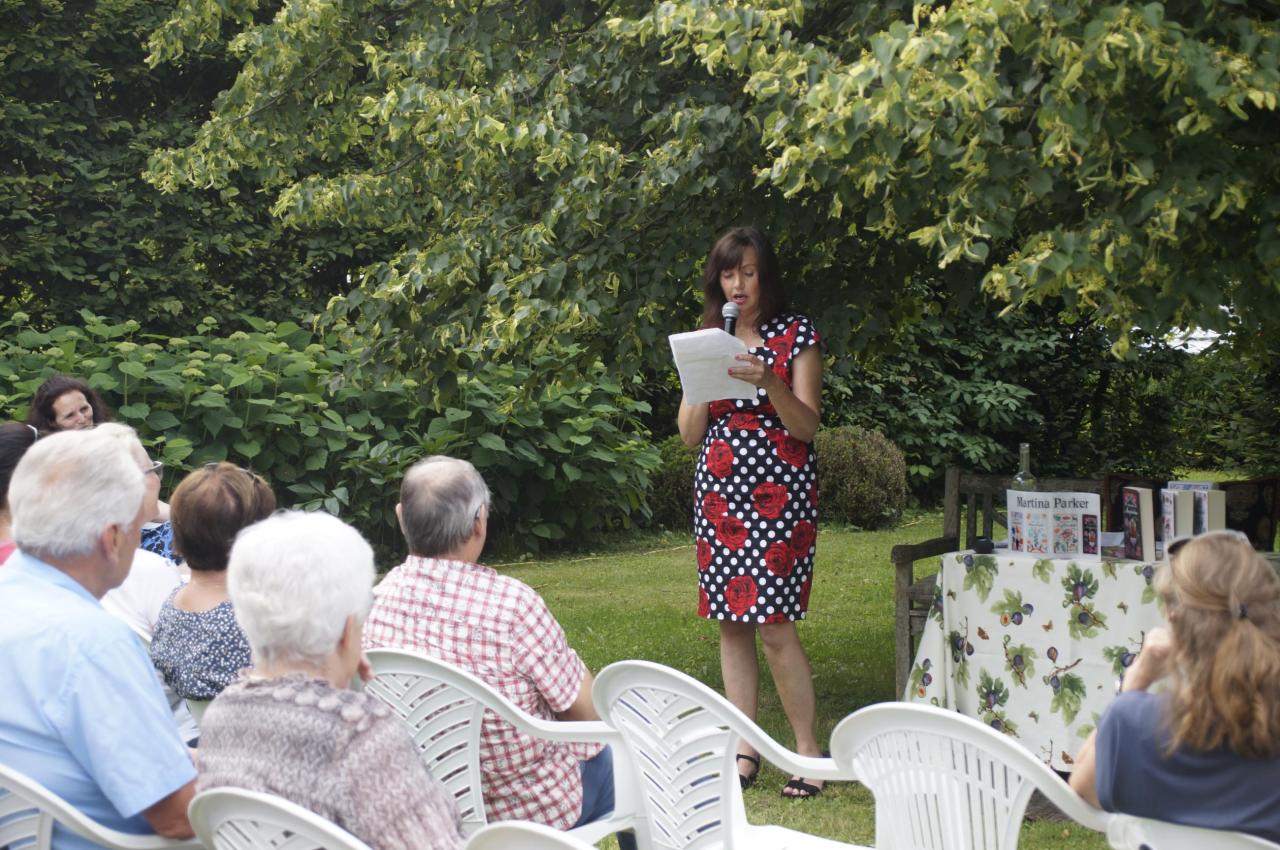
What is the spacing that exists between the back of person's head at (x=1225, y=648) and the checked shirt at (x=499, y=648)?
1399mm

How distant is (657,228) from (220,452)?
509 cm

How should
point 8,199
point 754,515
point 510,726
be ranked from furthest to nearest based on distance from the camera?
point 8,199 → point 754,515 → point 510,726

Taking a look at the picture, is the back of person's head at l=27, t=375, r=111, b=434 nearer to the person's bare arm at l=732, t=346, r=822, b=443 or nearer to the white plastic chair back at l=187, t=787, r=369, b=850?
the person's bare arm at l=732, t=346, r=822, b=443

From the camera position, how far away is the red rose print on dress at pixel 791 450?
4707mm

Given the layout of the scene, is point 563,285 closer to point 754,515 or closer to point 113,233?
point 754,515

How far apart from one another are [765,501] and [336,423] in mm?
6146

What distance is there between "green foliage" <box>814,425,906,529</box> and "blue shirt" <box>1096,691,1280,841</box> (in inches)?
422

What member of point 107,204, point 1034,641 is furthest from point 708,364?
point 107,204

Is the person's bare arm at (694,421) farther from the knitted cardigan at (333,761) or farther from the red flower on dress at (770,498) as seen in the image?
the knitted cardigan at (333,761)

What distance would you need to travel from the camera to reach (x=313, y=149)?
7.00 meters

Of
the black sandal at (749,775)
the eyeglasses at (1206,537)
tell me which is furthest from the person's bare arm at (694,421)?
the eyeglasses at (1206,537)

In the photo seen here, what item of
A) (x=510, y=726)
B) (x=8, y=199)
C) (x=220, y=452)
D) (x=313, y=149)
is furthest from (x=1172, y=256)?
(x=8, y=199)

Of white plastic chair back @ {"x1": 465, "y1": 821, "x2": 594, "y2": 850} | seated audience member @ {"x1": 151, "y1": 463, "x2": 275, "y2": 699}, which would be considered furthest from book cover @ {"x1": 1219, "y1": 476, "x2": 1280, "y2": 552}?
white plastic chair back @ {"x1": 465, "y1": 821, "x2": 594, "y2": 850}

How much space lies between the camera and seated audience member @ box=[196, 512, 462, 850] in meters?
2.08
